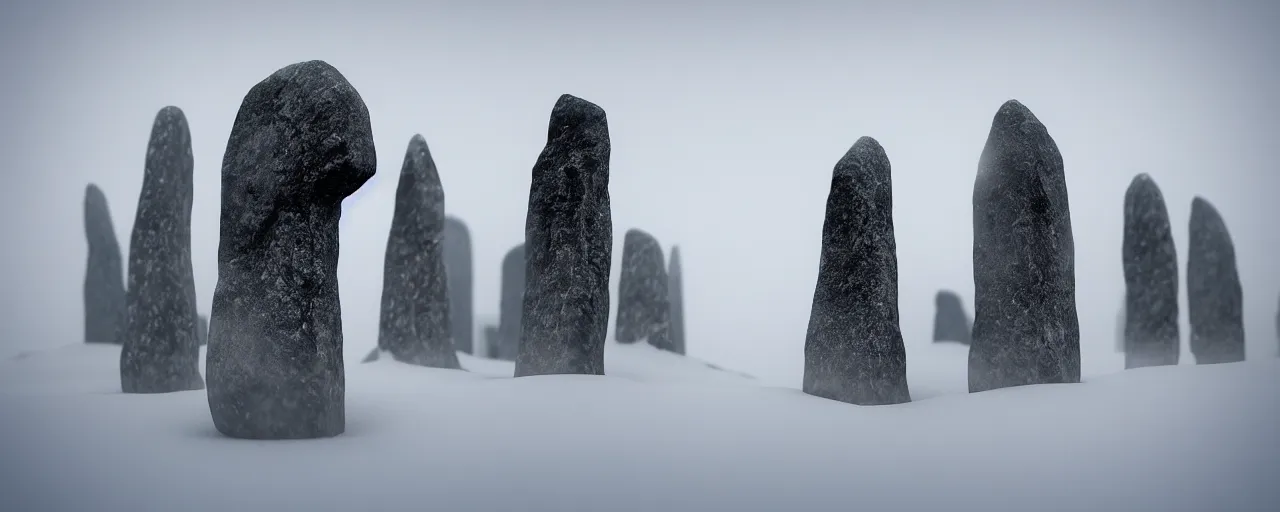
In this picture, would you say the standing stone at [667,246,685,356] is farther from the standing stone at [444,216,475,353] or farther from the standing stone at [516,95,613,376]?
the standing stone at [516,95,613,376]

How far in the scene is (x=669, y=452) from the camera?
720cm

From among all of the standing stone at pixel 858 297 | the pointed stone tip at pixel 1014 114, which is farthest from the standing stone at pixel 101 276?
the pointed stone tip at pixel 1014 114

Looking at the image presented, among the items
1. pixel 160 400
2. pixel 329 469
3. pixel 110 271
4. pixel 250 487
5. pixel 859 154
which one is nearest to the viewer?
pixel 250 487

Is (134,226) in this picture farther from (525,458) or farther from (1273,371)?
(1273,371)

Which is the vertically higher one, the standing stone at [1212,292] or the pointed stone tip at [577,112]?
the pointed stone tip at [577,112]

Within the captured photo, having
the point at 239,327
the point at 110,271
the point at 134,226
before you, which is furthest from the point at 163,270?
the point at 110,271

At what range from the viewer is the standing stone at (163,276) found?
38.8 ft

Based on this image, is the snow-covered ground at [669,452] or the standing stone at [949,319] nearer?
the snow-covered ground at [669,452]

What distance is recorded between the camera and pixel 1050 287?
35.3ft

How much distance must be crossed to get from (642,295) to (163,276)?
370 inches

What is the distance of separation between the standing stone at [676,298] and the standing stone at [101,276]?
12375mm

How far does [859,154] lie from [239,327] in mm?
6852

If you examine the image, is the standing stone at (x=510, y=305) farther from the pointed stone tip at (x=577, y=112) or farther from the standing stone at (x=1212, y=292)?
the standing stone at (x=1212, y=292)

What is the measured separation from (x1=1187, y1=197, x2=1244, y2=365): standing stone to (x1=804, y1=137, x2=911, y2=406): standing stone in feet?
31.6
